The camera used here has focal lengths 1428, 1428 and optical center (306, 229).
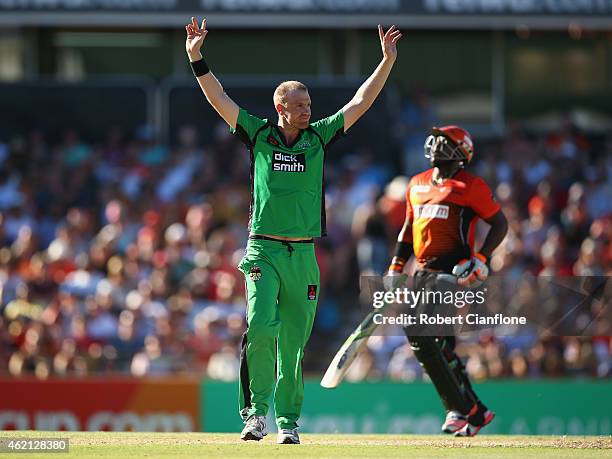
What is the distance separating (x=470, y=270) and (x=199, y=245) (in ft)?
26.6

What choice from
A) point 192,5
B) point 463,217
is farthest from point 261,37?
point 463,217

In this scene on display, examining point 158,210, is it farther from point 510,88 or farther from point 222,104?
point 222,104

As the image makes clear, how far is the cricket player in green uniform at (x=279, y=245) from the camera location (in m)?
Answer: 9.74

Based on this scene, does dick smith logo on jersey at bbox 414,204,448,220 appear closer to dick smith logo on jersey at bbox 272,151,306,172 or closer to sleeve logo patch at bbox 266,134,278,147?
dick smith logo on jersey at bbox 272,151,306,172

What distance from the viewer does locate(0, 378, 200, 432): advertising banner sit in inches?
627

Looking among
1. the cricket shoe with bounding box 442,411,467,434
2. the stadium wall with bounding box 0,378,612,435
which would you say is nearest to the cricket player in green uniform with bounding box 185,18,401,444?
the cricket shoe with bounding box 442,411,467,434

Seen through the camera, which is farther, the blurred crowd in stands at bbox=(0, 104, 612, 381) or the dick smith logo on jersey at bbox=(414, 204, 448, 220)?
the blurred crowd in stands at bbox=(0, 104, 612, 381)

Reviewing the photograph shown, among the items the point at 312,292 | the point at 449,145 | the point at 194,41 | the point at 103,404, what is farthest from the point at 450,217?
the point at 103,404

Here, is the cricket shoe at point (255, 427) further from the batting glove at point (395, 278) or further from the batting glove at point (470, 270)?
the batting glove at point (470, 270)

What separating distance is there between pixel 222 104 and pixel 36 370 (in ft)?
26.6

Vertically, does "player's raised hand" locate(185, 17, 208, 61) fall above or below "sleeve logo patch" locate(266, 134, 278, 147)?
above

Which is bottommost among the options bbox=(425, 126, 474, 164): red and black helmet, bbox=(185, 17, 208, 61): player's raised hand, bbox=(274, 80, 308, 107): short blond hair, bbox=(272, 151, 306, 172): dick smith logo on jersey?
bbox=(272, 151, 306, 172): dick smith logo on jersey

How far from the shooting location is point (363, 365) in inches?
669

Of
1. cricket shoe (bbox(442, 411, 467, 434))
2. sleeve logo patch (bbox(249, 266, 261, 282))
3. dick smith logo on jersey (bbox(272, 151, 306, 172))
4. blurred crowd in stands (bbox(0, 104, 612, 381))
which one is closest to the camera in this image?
sleeve logo patch (bbox(249, 266, 261, 282))
